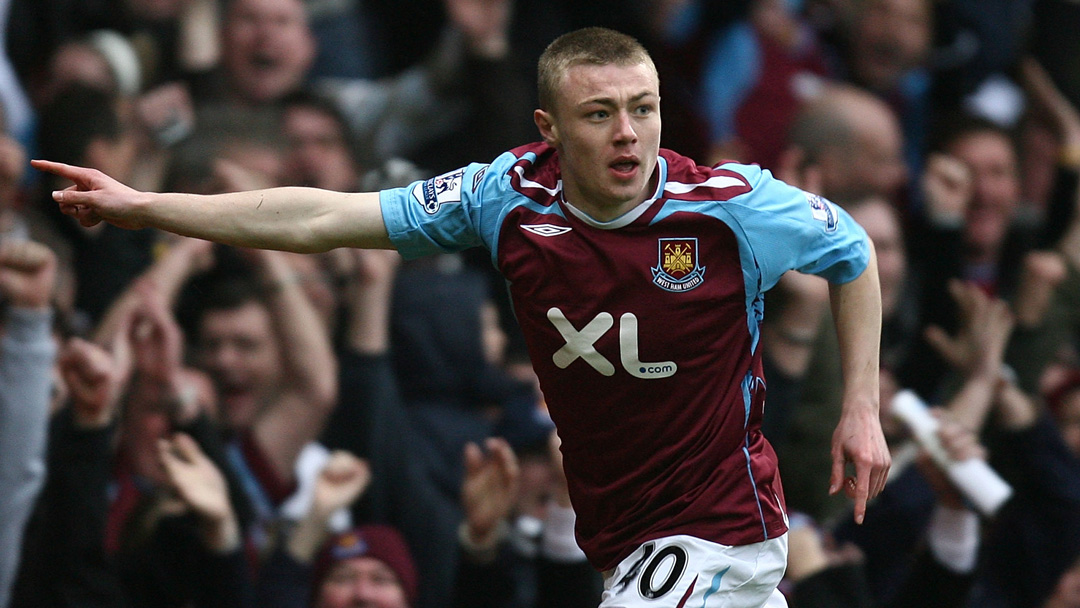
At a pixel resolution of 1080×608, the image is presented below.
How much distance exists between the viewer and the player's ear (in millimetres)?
4055

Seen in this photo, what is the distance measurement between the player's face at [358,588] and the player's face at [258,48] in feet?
8.69

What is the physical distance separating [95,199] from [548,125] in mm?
1221

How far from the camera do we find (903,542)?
253 inches

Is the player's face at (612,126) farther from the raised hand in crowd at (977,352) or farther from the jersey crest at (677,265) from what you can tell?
the raised hand in crowd at (977,352)

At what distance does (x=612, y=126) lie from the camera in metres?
3.90

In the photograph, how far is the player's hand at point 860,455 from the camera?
398cm

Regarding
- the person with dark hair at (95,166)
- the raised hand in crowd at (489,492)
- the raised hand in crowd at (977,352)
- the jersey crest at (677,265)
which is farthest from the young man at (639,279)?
the raised hand in crowd at (977,352)

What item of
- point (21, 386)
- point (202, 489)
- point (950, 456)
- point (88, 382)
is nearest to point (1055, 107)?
point (950, 456)

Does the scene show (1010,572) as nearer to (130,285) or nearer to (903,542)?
(903,542)

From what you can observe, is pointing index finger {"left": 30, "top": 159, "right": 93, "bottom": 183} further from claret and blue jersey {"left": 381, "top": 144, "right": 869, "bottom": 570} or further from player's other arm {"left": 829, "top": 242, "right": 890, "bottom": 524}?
player's other arm {"left": 829, "top": 242, "right": 890, "bottom": 524}

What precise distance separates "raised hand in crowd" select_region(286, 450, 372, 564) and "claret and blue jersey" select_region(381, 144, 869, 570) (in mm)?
1857

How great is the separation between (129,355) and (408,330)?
1.32 meters

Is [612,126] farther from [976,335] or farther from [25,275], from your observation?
[976,335]

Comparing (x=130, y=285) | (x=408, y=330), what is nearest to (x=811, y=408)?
(x=408, y=330)
